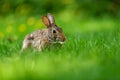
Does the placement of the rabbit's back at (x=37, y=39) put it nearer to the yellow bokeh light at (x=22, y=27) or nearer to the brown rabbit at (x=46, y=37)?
the brown rabbit at (x=46, y=37)

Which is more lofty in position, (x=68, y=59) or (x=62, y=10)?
(x=62, y=10)

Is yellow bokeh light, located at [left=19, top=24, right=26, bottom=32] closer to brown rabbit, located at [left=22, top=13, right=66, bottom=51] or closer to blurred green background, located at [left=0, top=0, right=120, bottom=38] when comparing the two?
blurred green background, located at [left=0, top=0, right=120, bottom=38]

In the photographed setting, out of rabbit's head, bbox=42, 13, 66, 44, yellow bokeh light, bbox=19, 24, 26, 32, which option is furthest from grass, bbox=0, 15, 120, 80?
yellow bokeh light, bbox=19, 24, 26, 32

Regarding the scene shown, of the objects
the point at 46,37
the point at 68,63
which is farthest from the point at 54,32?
the point at 68,63

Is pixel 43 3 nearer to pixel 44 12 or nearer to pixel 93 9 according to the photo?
pixel 44 12

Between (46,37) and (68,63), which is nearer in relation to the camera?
(68,63)

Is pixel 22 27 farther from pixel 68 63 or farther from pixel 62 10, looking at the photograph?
pixel 68 63

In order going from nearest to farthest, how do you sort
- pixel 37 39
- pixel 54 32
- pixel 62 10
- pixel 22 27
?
pixel 54 32 → pixel 37 39 → pixel 22 27 → pixel 62 10

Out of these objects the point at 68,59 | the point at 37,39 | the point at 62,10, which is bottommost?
the point at 68,59
